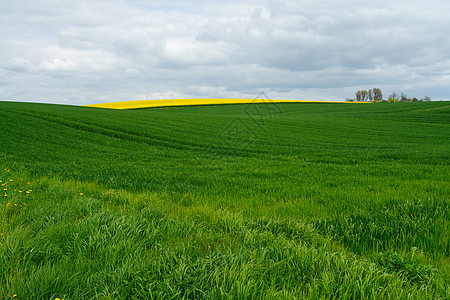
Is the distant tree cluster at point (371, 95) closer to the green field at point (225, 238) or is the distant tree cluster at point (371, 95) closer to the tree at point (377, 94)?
the tree at point (377, 94)

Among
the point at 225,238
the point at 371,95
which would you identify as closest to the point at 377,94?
the point at 371,95

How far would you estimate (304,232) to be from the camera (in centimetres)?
413

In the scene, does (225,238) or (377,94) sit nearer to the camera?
(225,238)

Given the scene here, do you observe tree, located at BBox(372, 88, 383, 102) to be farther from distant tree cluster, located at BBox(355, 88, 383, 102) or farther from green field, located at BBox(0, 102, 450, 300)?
green field, located at BBox(0, 102, 450, 300)

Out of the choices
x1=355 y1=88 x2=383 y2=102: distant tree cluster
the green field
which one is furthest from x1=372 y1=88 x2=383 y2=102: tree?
the green field

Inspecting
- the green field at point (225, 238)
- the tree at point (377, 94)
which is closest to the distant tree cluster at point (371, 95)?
the tree at point (377, 94)

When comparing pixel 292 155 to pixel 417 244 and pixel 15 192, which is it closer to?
pixel 417 244

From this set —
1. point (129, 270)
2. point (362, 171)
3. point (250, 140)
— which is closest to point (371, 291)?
point (129, 270)

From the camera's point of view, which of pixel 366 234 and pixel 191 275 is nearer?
pixel 191 275

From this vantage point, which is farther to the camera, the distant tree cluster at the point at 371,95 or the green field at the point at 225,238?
the distant tree cluster at the point at 371,95

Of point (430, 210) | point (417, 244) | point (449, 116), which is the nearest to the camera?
point (417, 244)

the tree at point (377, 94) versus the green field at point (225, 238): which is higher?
the tree at point (377, 94)

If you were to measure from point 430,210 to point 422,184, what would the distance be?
2876mm

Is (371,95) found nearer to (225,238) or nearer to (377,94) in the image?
(377,94)
